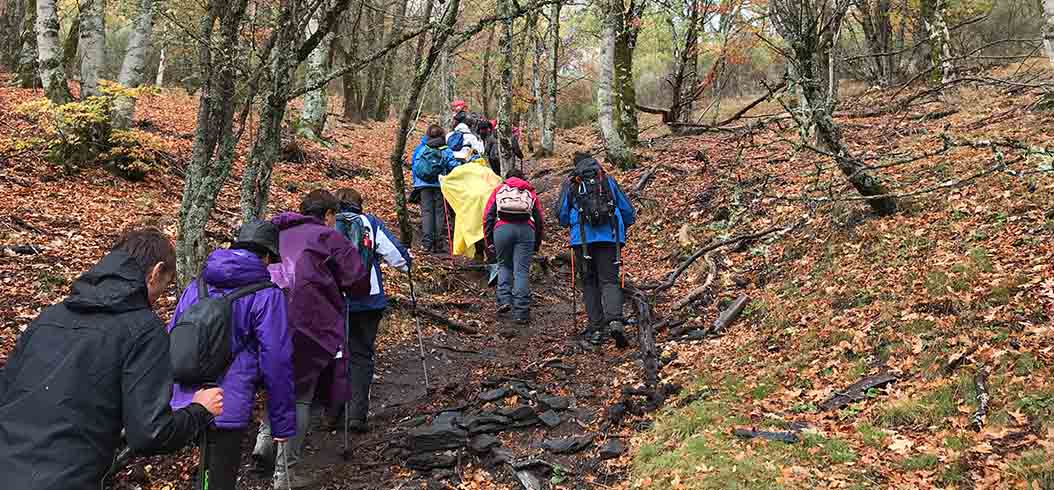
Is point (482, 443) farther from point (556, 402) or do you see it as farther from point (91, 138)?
point (91, 138)

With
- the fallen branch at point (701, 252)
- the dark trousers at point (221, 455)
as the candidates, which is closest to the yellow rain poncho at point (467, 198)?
the fallen branch at point (701, 252)

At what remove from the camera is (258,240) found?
4344 millimetres

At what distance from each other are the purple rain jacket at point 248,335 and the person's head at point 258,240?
81 millimetres

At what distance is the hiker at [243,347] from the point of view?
409cm

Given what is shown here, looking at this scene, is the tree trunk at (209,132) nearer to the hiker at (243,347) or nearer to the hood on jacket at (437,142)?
the hiker at (243,347)

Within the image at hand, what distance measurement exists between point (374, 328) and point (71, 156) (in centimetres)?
663

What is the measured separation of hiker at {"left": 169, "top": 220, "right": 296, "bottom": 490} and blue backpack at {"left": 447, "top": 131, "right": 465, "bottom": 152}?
7.11 meters

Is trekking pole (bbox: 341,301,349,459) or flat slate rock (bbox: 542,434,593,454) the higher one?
trekking pole (bbox: 341,301,349,459)

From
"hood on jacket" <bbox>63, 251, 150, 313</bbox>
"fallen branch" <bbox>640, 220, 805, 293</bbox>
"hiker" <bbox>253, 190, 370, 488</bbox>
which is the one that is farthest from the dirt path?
"hood on jacket" <bbox>63, 251, 150, 313</bbox>

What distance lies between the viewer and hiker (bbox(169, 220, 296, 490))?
409 cm

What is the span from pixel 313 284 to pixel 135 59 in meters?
7.93

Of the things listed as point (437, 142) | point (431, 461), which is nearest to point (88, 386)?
point (431, 461)

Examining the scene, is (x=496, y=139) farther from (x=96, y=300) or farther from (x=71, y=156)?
(x=96, y=300)

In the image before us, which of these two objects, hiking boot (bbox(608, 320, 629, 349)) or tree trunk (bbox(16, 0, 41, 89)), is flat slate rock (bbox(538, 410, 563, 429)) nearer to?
hiking boot (bbox(608, 320, 629, 349))
